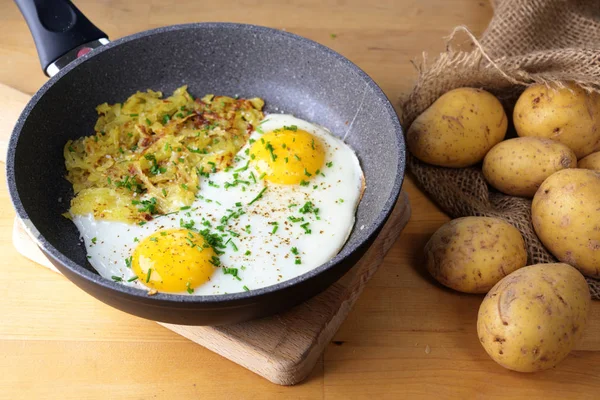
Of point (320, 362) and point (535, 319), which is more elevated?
point (535, 319)

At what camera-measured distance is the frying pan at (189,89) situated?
1.55m

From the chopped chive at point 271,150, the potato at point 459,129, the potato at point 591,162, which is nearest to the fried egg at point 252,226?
the chopped chive at point 271,150

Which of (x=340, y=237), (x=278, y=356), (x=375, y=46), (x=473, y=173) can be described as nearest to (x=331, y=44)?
(x=375, y=46)

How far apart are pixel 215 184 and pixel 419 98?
0.71m

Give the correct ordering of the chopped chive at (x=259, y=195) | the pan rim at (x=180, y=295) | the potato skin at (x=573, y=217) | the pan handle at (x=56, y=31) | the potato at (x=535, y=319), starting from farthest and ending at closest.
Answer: the pan handle at (x=56, y=31) < the chopped chive at (x=259, y=195) < the potato skin at (x=573, y=217) < the potato at (x=535, y=319) < the pan rim at (x=180, y=295)

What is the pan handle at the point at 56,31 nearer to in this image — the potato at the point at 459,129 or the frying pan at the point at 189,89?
the frying pan at the point at 189,89

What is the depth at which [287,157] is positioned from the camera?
1783 mm

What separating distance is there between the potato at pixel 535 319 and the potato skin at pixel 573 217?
140mm

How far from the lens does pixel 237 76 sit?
6.90 feet

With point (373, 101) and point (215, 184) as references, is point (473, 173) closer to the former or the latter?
point (373, 101)

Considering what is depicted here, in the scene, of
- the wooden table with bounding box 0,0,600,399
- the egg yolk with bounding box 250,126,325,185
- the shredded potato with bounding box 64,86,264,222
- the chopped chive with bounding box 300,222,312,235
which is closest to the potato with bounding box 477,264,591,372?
the wooden table with bounding box 0,0,600,399

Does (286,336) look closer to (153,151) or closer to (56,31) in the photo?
(153,151)

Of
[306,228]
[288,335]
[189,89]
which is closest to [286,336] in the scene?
[288,335]

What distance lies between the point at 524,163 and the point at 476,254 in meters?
0.33
